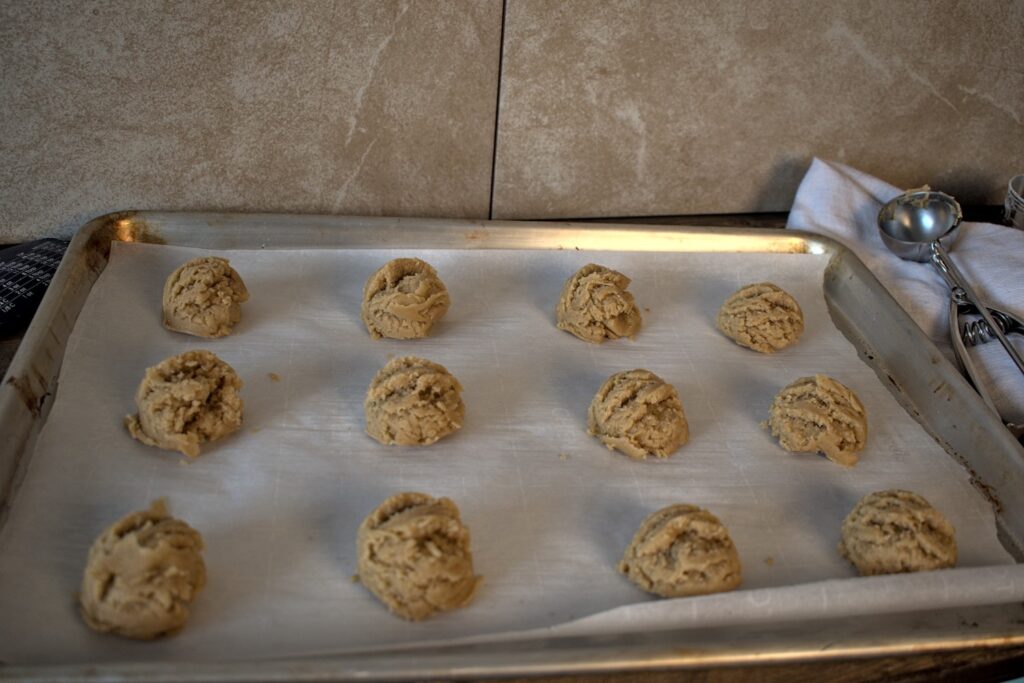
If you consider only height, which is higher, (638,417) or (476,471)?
(638,417)

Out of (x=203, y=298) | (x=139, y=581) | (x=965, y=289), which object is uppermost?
(x=965, y=289)

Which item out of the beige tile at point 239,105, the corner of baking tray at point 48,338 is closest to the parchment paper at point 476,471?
the corner of baking tray at point 48,338

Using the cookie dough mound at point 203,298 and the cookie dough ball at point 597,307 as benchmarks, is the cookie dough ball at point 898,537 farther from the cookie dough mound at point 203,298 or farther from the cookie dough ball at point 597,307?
the cookie dough mound at point 203,298

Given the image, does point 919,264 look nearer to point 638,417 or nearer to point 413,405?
point 638,417

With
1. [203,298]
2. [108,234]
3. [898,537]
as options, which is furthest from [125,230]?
[898,537]

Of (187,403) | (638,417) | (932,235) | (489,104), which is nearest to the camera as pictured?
(187,403)

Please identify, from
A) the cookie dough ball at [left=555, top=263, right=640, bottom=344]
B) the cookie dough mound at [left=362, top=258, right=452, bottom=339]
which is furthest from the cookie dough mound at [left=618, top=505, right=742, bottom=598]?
the cookie dough mound at [left=362, top=258, right=452, bottom=339]

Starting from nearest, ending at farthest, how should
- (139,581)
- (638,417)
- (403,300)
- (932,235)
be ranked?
(139,581)
(638,417)
(403,300)
(932,235)

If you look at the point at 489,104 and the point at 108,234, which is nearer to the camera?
the point at 108,234
